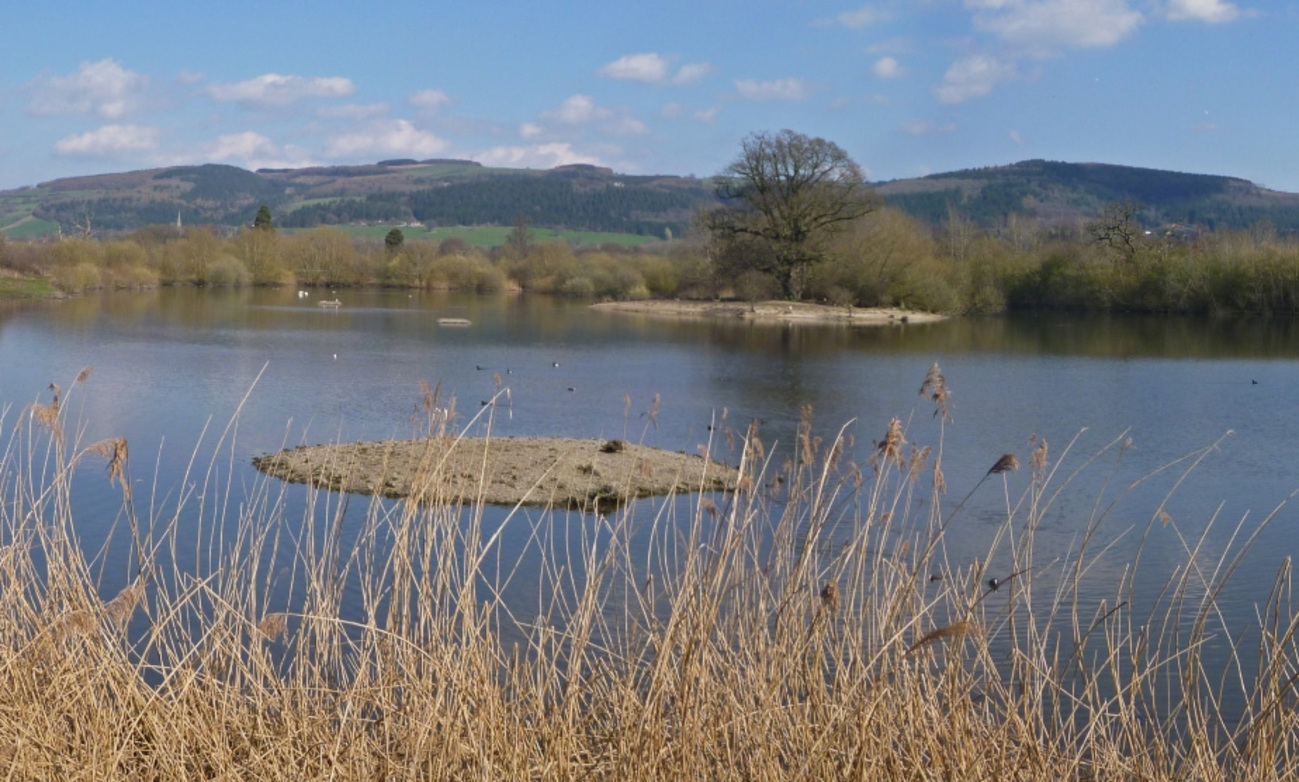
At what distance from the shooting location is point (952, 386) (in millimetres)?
23547

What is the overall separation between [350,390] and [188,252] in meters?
54.2

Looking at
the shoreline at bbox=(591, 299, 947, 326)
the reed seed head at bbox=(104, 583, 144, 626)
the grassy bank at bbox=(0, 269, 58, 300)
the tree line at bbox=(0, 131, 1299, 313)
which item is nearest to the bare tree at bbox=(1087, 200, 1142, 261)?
the tree line at bbox=(0, 131, 1299, 313)

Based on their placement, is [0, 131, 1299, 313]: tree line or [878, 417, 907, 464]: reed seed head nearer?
[878, 417, 907, 464]: reed seed head

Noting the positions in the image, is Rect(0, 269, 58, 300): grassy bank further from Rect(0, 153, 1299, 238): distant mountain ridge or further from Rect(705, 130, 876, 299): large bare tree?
Rect(0, 153, 1299, 238): distant mountain ridge

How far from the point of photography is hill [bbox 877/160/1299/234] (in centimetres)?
11575

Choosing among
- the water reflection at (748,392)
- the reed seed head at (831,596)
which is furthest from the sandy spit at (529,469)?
the reed seed head at (831,596)

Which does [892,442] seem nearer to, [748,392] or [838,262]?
[748,392]

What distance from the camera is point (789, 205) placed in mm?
48438

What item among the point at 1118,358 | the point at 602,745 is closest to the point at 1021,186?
the point at 1118,358

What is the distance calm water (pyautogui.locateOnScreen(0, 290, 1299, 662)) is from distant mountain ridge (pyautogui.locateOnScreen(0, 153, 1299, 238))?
64.1 metres

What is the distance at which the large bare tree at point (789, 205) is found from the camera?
47781 millimetres

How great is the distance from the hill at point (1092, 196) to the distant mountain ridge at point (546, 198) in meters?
0.21

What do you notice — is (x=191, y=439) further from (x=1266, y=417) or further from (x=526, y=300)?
(x=526, y=300)

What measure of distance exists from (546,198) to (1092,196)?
68.1m
